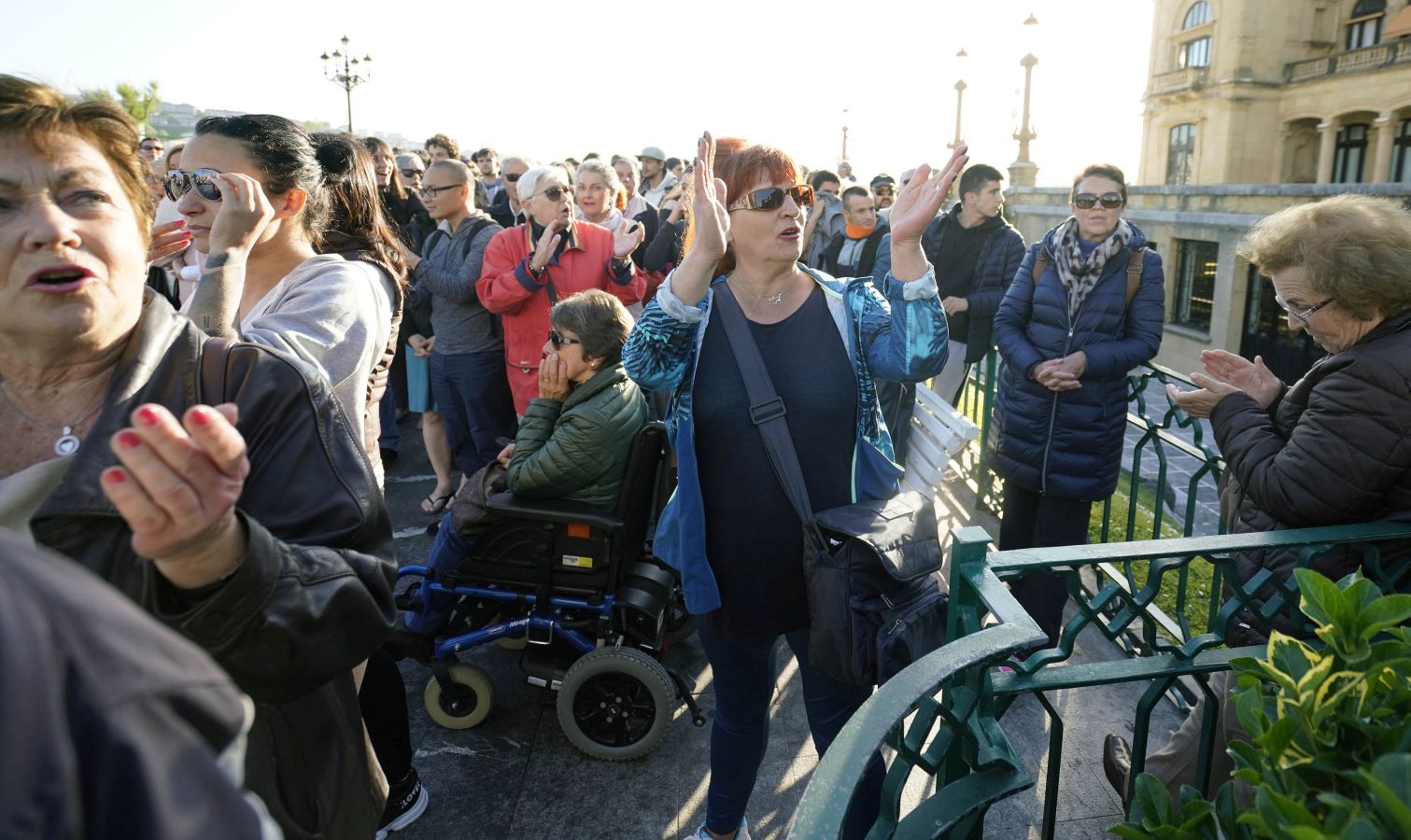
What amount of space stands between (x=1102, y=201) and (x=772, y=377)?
7.28ft

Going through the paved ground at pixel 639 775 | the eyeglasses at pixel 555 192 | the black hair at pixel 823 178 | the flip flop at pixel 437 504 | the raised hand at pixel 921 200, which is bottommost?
the paved ground at pixel 639 775

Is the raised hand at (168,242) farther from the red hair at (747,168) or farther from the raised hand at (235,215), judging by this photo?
the red hair at (747,168)

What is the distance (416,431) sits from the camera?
305 inches

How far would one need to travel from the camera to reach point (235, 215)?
1983mm

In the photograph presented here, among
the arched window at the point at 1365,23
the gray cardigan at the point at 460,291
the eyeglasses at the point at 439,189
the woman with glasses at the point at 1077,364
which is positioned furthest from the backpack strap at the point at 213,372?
the arched window at the point at 1365,23

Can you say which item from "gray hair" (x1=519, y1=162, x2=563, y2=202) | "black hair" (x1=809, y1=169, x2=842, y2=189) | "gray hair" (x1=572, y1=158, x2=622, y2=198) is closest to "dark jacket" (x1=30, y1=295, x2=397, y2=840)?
"gray hair" (x1=519, y1=162, x2=563, y2=202)

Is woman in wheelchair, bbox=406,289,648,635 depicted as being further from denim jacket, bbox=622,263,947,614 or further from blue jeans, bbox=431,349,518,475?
blue jeans, bbox=431,349,518,475

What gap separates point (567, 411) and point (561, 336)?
33 cm

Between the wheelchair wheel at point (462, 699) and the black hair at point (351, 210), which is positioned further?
the wheelchair wheel at point (462, 699)

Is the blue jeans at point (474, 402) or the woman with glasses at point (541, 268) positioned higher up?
the woman with glasses at point (541, 268)

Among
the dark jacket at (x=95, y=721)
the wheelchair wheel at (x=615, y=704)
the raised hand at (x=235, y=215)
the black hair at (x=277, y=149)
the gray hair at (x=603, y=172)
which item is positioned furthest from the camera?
the gray hair at (x=603, y=172)

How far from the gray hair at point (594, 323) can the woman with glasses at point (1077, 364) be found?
1.72 m

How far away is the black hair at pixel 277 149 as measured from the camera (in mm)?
2340

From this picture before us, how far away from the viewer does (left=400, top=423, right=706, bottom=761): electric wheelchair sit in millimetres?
3301
